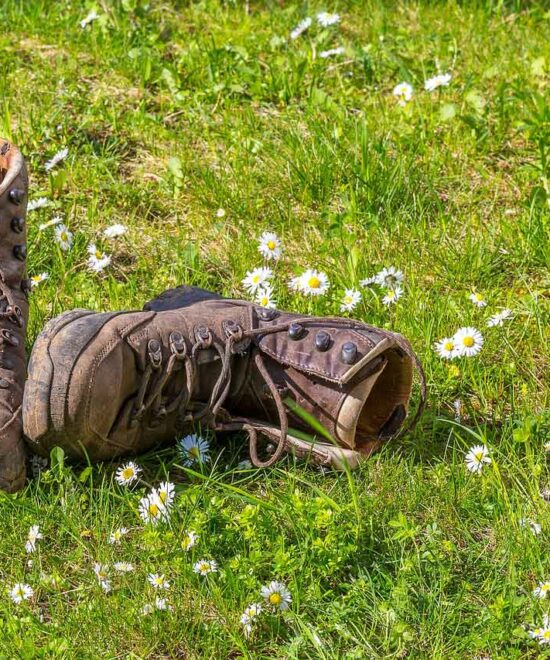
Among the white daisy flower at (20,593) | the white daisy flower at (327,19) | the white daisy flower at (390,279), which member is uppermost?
the white daisy flower at (327,19)

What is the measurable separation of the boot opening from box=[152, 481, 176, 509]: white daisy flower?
1.45 feet

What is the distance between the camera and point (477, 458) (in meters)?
2.62

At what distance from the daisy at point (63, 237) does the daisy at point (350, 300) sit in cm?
93

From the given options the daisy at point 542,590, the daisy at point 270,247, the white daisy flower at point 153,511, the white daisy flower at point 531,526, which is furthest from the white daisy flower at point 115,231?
the daisy at point 542,590

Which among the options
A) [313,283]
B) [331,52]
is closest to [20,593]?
[313,283]

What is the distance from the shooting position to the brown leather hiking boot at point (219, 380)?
8.08 ft

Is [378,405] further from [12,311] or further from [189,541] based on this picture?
[12,311]

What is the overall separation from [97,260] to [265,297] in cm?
59

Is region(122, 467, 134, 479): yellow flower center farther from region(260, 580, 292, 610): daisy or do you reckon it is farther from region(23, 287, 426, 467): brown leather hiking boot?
region(260, 580, 292, 610): daisy

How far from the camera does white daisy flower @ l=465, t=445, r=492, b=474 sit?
8.55 feet

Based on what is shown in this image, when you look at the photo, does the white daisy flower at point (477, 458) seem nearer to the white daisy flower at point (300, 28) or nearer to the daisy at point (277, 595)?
the daisy at point (277, 595)

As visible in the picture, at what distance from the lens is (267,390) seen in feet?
8.96

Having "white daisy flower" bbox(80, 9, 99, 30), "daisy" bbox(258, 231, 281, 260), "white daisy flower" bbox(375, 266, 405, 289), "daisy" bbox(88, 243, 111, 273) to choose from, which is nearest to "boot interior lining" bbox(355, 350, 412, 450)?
"white daisy flower" bbox(375, 266, 405, 289)

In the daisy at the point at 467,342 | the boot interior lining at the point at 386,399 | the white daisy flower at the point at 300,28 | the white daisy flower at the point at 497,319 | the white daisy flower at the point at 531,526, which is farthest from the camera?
the white daisy flower at the point at 300,28
